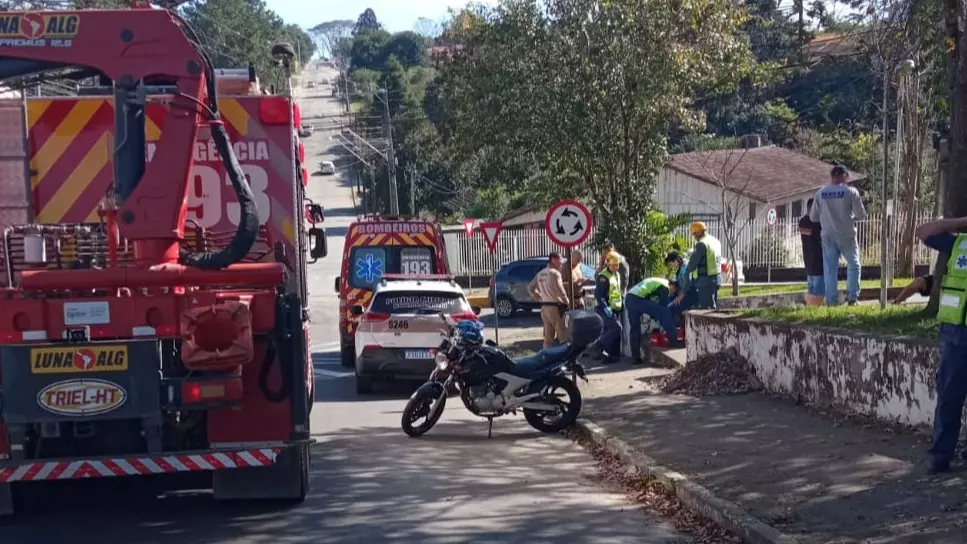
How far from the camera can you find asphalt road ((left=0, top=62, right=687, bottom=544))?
8297 millimetres

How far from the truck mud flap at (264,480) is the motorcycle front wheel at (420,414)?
3.69 meters

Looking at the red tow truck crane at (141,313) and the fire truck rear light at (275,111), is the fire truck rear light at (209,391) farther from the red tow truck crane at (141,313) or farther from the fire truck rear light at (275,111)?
the fire truck rear light at (275,111)

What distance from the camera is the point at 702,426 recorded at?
11.7 m

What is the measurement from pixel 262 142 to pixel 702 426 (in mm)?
5135

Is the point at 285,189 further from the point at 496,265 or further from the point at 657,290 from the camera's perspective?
the point at 496,265

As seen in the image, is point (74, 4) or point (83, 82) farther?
point (74, 4)

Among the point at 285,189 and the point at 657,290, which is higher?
the point at 285,189

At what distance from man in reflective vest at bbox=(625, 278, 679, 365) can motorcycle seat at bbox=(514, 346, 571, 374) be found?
200 inches

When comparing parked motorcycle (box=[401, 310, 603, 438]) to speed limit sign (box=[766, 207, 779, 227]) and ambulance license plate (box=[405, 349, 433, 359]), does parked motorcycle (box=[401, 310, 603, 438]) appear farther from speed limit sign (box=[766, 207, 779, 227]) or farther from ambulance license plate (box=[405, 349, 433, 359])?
speed limit sign (box=[766, 207, 779, 227])

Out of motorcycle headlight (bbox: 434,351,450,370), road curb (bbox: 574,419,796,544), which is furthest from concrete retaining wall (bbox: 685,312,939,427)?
motorcycle headlight (bbox: 434,351,450,370)

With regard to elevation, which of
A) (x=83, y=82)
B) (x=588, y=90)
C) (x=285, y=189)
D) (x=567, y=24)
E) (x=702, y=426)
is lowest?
(x=702, y=426)

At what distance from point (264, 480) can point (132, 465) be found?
1.21 metres

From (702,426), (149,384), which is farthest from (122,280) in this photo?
(702,426)

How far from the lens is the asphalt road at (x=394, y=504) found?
8.30 m
